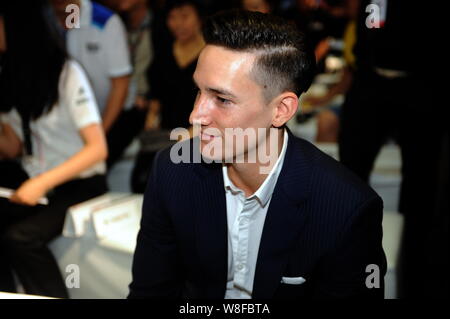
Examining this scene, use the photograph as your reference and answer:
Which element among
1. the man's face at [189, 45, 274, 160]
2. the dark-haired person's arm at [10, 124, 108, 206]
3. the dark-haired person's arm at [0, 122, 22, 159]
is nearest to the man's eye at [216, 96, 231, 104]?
the man's face at [189, 45, 274, 160]

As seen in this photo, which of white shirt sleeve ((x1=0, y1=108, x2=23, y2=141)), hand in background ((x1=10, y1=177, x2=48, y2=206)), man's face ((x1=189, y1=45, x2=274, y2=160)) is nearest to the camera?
man's face ((x1=189, y1=45, x2=274, y2=160))

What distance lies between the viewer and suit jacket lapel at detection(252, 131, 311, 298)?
1155 mm

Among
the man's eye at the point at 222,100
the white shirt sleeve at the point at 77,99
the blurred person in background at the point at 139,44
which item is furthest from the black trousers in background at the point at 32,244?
the blurred person in background at the point at 139,44

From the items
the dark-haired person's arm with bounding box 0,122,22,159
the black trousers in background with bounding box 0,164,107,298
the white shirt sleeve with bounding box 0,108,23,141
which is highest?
the white shirt sleeve with bounding box 0,108,23,141

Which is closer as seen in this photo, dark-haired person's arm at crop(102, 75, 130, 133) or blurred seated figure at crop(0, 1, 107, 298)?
blurred seated figure at crop(0, 1, 107, 298)

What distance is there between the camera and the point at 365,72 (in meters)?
2.00

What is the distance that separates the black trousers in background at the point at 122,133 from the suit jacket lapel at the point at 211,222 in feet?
4.83

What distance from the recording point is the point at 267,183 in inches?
47.7

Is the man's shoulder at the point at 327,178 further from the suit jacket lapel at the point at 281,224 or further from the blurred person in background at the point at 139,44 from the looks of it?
the blurred person in background at the point at 139,44

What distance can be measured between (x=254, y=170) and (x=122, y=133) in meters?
1.58

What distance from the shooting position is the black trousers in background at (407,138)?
73.6 inches

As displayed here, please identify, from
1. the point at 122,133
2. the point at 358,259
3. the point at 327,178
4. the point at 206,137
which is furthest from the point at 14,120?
the point at 358,259

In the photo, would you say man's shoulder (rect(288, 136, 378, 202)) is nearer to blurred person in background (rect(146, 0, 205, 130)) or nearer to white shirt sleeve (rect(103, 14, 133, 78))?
blurred person in background (rect(146, 0, 205, 130))
